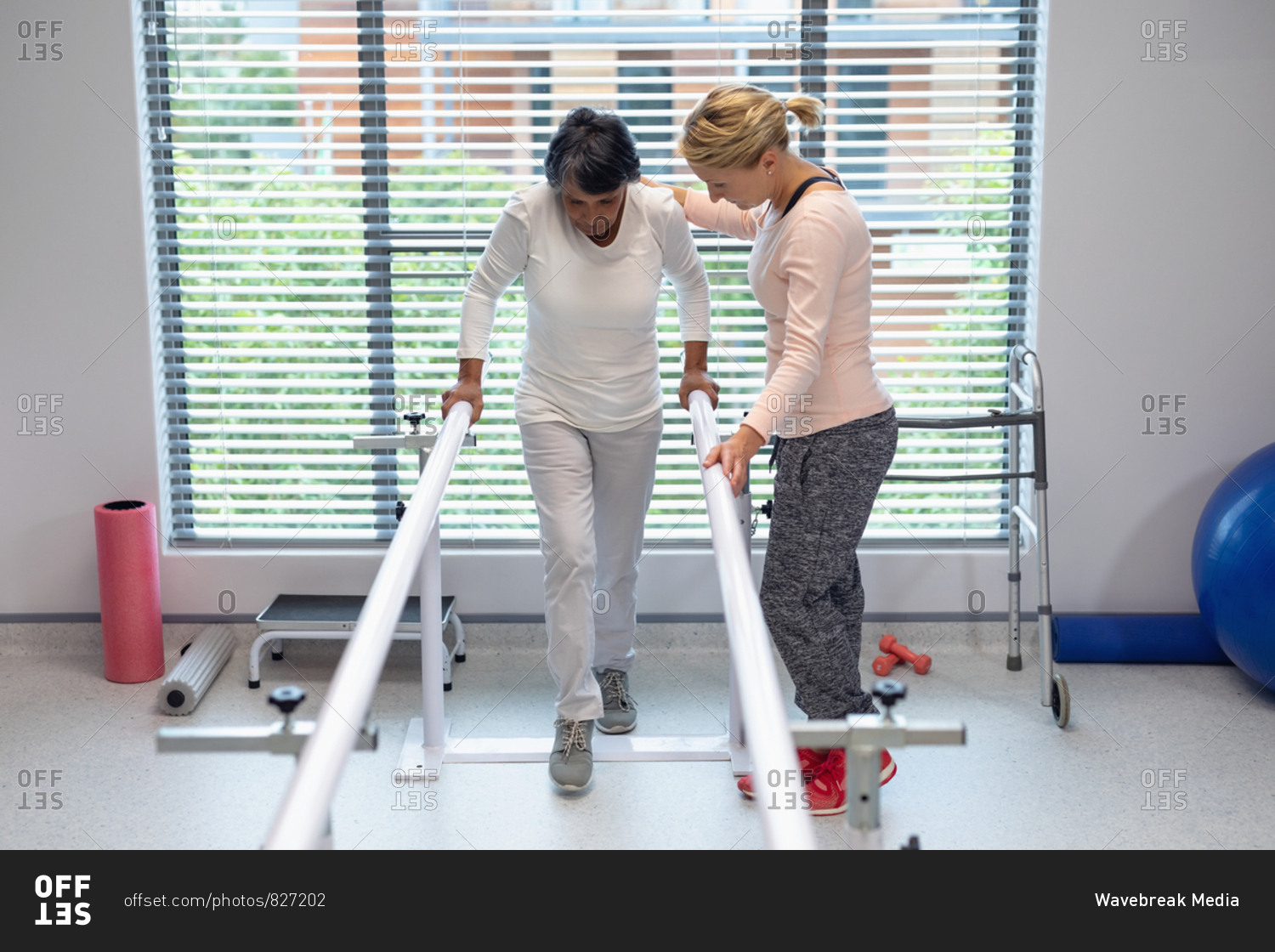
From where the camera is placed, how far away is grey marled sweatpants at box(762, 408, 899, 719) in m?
2.35

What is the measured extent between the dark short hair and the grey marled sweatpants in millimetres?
654

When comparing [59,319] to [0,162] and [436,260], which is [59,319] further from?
[436,260]

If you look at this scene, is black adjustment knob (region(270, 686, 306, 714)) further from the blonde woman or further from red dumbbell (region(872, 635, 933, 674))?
red dumbbell (region(872, 635, 933, 674))

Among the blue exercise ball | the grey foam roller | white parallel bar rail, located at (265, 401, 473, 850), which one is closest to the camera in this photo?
white parallel bar rail, located at (265, 401, 473, 850)

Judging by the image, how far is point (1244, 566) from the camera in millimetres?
2900

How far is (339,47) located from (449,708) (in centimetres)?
190

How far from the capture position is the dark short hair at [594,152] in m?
2.23

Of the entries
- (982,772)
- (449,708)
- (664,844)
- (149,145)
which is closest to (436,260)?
(149,145)

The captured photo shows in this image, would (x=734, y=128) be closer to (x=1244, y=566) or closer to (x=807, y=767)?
(x=807, y=767)

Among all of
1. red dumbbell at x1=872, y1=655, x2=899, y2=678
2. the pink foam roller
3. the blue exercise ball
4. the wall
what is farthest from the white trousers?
the blue exercise ball

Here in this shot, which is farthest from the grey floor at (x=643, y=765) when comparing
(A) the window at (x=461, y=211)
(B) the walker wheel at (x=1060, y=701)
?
(A) the window at (x=461, y=211)

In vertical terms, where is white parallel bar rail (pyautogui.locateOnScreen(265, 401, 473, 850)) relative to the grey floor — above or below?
above

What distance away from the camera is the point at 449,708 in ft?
10.0
